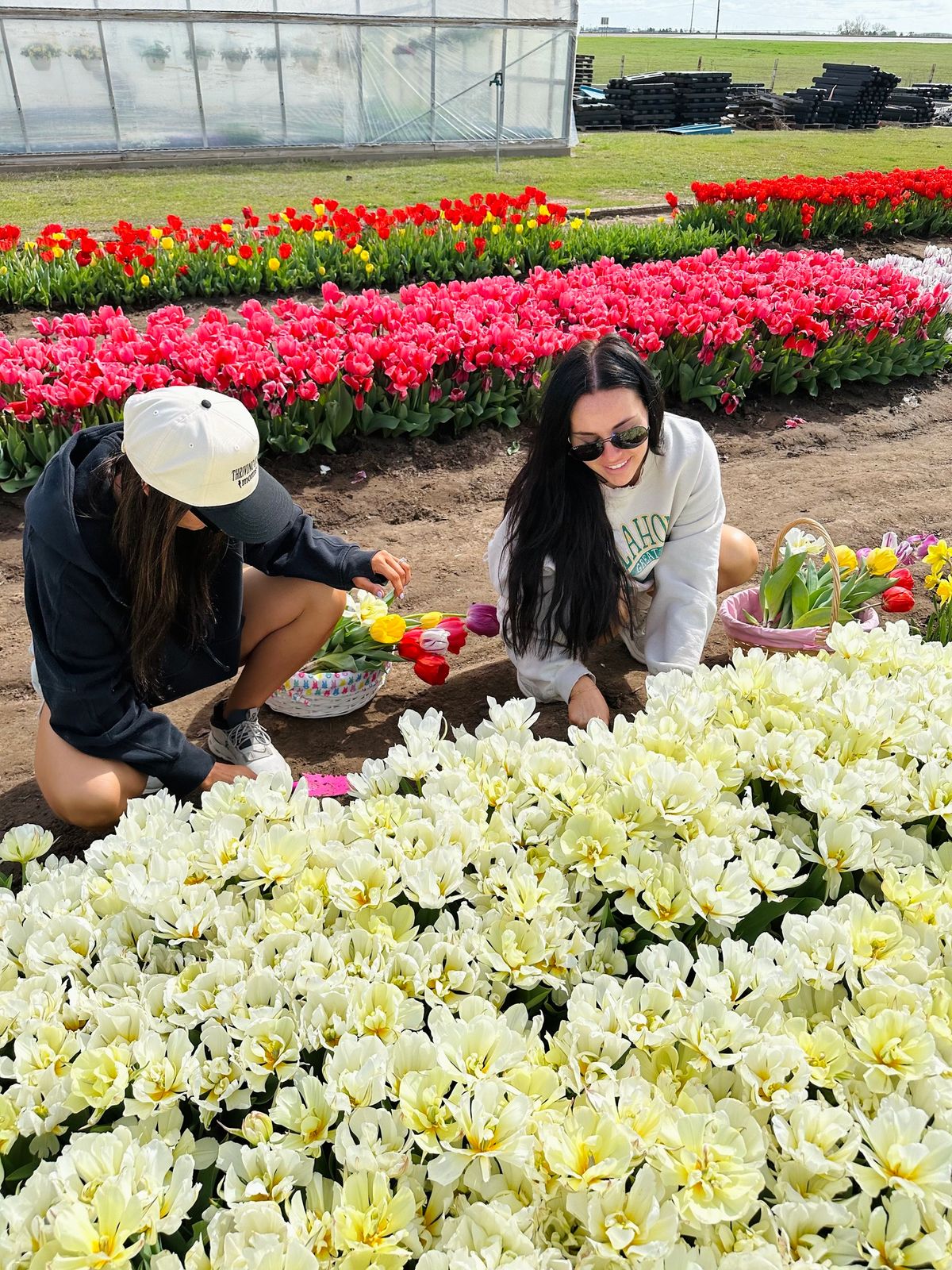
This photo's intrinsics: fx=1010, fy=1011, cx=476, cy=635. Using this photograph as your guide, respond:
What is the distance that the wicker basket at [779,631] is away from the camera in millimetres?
2623

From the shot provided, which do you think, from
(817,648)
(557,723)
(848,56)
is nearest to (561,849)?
(557,723)

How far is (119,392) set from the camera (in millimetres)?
3943

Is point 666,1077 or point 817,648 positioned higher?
point 666,1077

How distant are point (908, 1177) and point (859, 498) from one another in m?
3.89

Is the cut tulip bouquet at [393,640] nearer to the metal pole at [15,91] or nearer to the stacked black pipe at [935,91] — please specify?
the metal pole at [15,91]

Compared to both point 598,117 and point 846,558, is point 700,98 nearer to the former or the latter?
point 598,117

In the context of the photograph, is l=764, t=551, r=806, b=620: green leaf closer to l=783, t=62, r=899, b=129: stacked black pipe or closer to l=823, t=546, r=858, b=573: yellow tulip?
l=823, t=546, r=858, b=573: yellow tulip

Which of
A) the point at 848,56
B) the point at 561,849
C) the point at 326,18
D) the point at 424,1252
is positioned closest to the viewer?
the point at 424,1252

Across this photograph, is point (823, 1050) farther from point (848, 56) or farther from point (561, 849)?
point (848, 56)

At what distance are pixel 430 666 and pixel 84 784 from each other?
37.1 inches

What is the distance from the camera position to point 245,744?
264 centimetres

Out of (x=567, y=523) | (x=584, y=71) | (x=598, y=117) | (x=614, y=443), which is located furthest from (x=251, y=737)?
(x=584, y=71)

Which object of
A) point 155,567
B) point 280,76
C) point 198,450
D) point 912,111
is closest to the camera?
point 198,450

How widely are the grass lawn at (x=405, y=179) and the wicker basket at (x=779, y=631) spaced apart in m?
8.70
